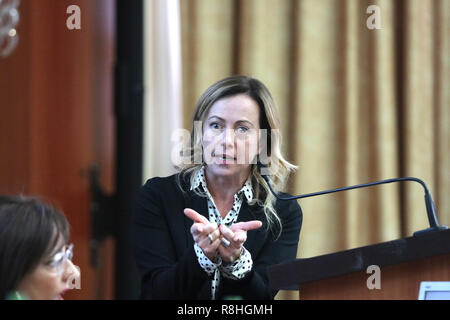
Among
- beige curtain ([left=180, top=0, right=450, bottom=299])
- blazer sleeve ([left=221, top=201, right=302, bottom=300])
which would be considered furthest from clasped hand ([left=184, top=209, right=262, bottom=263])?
beige curtain ([left=180, top=0, right=450, bottom=299])

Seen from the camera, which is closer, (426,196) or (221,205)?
(426,196)

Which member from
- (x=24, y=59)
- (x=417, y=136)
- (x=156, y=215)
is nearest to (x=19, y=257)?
(x=156, y=215)

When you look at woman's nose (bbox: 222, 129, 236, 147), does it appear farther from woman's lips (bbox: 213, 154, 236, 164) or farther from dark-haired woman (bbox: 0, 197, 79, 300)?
dark-haired woman (bbox: 0, 197, 79, 300)

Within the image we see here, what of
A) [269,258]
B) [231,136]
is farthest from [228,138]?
[269,258]

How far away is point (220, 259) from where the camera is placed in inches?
47.1

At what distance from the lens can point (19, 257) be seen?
0.99 m

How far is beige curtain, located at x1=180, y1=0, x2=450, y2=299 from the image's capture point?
2.08m

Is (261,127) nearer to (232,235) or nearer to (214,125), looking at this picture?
(214,125)

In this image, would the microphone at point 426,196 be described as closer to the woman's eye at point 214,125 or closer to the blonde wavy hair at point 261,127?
the blonde wavy hair at point 261,127

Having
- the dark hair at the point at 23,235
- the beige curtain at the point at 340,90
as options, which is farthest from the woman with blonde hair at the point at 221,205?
the beige curtain at the point at 340,90

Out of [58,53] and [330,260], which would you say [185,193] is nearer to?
[330,260]

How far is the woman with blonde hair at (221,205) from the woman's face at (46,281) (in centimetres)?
28

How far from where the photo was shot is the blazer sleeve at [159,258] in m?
1.24

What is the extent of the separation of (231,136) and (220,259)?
23 cm
